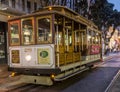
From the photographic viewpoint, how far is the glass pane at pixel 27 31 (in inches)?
436

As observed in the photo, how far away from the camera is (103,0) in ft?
116

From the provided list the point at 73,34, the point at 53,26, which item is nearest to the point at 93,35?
the point at 73,34

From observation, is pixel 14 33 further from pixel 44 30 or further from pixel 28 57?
pixel 44 30

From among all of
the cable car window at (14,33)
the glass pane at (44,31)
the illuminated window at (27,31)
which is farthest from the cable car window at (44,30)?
the cable car window at (14,33)

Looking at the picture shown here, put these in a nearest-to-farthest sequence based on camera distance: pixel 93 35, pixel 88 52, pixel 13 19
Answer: pixel 13 19
pixel 88 52
pixel 93 35

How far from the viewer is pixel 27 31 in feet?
37.0

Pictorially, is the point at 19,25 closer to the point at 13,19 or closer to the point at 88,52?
the point at 13,19

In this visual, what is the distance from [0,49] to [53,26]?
11.0 meters

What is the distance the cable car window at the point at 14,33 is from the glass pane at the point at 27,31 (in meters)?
0.36

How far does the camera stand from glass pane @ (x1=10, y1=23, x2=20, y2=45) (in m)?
11.7

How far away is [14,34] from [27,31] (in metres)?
0.93

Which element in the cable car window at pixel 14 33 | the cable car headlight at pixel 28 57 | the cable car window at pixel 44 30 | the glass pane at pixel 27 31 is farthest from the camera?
the cable car window at pixel 14 33

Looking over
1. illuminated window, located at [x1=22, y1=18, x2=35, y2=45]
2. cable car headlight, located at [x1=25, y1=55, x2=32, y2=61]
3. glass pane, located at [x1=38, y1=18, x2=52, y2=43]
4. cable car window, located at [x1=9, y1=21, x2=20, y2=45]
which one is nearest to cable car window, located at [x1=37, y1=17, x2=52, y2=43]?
glass pane, located at [x1=38, y1=18, x2=52, y2=43]

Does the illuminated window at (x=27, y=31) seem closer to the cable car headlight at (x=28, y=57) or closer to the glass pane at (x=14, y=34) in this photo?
the glass pane at (x=14, y=34)
